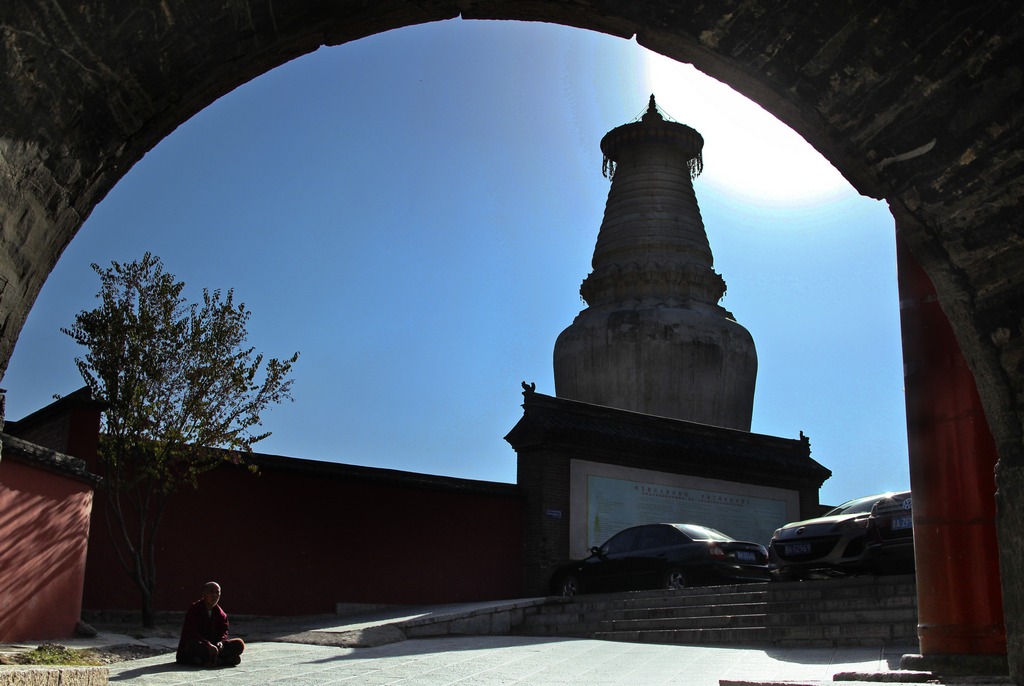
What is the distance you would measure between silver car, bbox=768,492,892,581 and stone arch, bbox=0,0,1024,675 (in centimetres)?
871

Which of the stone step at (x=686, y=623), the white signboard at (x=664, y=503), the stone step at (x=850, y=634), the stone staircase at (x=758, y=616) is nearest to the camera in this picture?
the stone step at (x=850, y=634)

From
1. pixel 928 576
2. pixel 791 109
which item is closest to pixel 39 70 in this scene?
pixel 791 109

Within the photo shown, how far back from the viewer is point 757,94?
12.6 feet

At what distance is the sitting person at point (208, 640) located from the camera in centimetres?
848

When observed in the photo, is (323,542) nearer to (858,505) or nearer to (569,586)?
(569,586)

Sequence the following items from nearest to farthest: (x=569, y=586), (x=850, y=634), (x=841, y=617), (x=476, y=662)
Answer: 1. (x=476, y=662)
2. (x=850, y=634)
3. (x=841, y=617)
4. (x=569, y=586)

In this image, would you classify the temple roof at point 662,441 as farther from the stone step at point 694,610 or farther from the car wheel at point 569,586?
the stone step at point 694,610

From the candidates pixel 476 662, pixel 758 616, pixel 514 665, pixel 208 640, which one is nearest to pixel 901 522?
pixel 758 616

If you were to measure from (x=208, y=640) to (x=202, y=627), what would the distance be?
131 millimetres

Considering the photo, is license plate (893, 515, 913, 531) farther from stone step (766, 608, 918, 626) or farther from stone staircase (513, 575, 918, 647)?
stone step (766, 608, 918, 626)

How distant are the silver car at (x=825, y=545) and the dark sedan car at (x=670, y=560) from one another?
5.18ft

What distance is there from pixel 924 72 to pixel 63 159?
2.91m

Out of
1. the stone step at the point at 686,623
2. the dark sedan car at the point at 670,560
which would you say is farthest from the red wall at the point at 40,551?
the dark sedan car at the point at 670,560

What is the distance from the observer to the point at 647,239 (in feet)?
95.2
